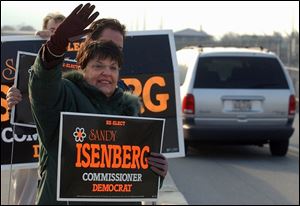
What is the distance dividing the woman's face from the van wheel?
7989 mm

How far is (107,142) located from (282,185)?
18.7 feet

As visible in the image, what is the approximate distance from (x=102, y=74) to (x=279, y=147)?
8169 mm

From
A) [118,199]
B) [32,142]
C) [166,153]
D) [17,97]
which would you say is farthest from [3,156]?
[118,199]

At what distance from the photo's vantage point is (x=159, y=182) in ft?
9.32

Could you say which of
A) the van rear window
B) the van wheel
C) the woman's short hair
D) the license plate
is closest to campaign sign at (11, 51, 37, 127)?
the woman's short hair

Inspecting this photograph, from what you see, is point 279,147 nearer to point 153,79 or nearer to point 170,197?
point 170,197

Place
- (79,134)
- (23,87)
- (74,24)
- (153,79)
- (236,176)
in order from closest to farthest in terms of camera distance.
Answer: (74,24), (79,134), (23,87), (153,79), (236,176)

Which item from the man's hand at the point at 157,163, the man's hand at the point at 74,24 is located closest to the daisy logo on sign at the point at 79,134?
the man's hand at the point at 157,163

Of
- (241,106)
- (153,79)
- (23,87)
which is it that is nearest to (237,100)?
(241,106)

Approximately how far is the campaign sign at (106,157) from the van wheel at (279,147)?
780cm

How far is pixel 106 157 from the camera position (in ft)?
8.83

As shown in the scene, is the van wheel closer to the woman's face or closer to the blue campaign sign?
the blue campaign sign

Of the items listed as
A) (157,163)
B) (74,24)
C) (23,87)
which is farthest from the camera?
(23,87)

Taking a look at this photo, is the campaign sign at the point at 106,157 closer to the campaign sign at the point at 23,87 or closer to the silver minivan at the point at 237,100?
the campaign sign at the point at 23,87
